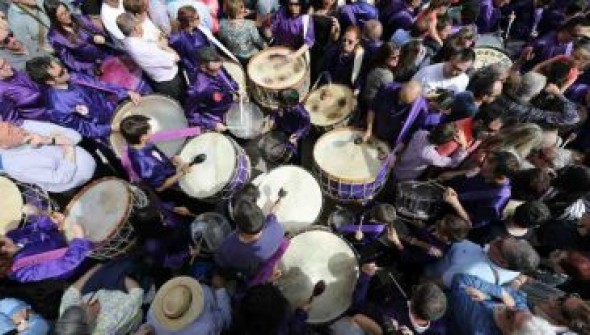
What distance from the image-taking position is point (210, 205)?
15.6 ft

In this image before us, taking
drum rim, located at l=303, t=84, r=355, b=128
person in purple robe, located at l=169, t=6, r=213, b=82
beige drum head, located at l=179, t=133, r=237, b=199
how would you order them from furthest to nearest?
drum rim, located at l=303, t=84, r=355, b=128
person in purple robe, located at l=169, t=6, r=213, b=82
beige drum head, located at l=179, t=133, r=237, b=199

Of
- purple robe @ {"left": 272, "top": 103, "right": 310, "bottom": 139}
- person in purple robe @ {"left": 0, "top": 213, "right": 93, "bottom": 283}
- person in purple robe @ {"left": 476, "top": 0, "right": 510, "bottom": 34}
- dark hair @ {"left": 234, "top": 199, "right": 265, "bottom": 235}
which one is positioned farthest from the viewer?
person in purple robe @ {"left": 476, "top": 0, "right": 510, "bottom": 34}

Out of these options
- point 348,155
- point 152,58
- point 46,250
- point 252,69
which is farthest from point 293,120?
point 46,250

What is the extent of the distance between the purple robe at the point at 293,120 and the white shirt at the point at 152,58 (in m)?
1.45

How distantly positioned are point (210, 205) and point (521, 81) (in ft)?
12.5

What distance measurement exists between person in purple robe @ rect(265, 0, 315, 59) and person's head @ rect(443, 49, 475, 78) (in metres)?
1.82

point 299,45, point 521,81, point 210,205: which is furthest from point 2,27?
point 521,81

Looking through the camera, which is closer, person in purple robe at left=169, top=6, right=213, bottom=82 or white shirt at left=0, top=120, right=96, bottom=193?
white shirt at left=0, top=120, right=96, bottom=193

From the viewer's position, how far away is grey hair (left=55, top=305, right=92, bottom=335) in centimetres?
282

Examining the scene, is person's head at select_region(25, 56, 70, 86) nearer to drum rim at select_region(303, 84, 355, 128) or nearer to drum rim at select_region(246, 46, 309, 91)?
drum rim at select_region(246, 46, 309, 91)

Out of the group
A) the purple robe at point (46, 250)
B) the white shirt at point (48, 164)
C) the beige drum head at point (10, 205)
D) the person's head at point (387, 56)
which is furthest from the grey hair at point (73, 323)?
the person's head at point (387, 56)

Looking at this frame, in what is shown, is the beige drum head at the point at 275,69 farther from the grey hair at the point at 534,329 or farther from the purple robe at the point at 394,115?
the grey hair at the point at 534,329

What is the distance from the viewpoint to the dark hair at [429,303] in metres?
2.84

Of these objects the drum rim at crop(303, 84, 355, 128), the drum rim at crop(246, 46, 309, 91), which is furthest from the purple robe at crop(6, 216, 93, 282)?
the drum rim at crop(303, 84, 355, 128)
